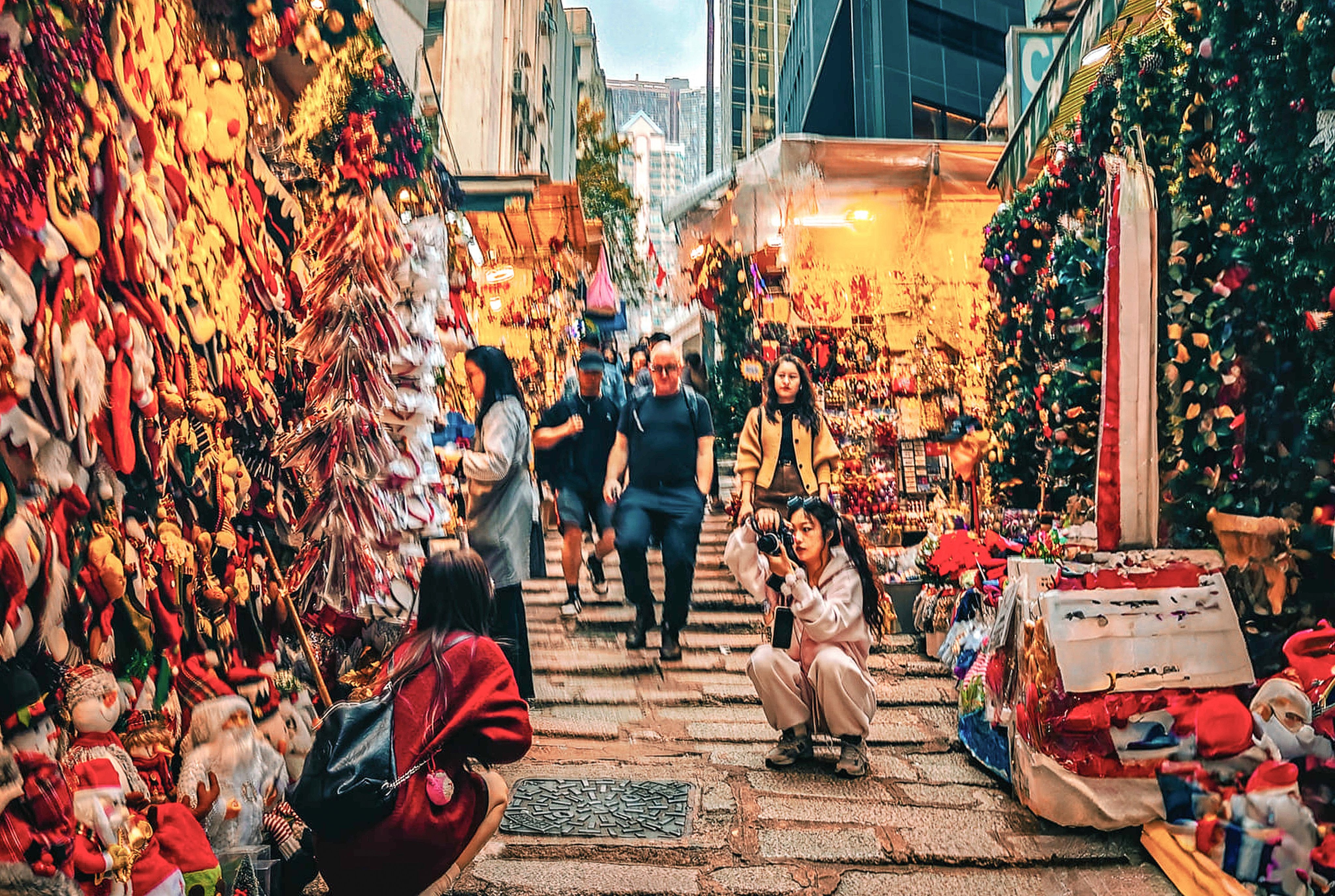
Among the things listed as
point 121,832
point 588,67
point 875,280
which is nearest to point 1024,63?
point 875,280

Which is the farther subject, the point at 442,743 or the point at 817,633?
the point at 817,633

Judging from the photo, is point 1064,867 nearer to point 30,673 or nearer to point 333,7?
point 30,673

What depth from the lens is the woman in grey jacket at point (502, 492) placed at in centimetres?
468

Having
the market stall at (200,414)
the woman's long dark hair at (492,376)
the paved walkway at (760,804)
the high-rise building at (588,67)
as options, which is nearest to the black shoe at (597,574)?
the paved walkway at (760,804)

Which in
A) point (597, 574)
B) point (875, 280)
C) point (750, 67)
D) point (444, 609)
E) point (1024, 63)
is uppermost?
point (750, 67)

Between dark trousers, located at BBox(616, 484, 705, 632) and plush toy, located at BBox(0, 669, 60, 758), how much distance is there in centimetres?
379

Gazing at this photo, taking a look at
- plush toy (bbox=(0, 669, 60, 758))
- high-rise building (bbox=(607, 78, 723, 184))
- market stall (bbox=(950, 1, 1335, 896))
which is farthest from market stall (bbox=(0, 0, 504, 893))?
high-rise building (bbox=(607, 78, 723, 184))

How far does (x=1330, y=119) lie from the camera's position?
293 cm

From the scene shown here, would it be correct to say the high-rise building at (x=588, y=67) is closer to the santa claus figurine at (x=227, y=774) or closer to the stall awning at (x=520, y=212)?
the stall awning at (x=520, y=212)

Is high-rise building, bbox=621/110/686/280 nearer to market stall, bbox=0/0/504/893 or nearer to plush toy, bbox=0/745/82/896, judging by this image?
market stall, bbox=0/0/504/893

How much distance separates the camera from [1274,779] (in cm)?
274

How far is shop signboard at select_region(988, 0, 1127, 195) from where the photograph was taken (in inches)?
217

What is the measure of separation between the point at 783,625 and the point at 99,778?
108 inches

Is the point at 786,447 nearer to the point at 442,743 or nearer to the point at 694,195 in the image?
the point at 442,743
